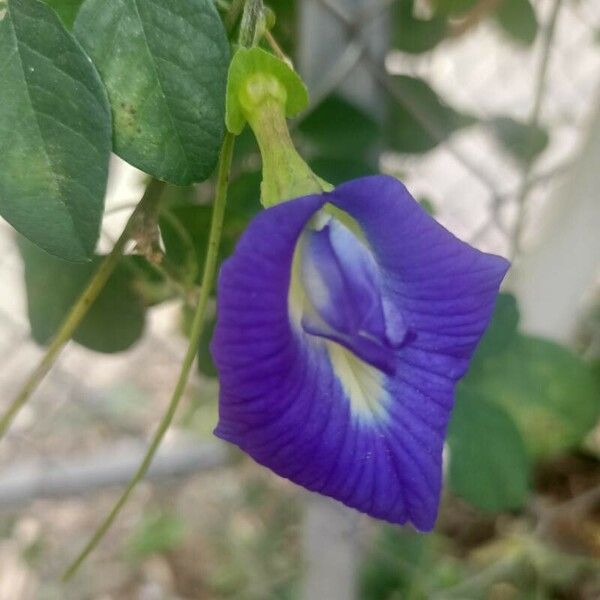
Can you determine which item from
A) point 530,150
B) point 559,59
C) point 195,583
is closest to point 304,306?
point 530,150

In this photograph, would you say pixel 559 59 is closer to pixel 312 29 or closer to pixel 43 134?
pixel 312 29

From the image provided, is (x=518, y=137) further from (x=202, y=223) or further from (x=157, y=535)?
(x=157, y=535)

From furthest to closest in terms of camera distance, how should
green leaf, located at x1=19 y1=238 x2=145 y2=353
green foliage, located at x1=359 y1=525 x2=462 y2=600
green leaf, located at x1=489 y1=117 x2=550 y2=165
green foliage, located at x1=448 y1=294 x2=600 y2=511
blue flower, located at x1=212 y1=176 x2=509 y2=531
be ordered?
1. green foliage, located at x1=359 y1=525 x2=462 y2=600
2. green leaf, located at x1=489 y1=117 x2=550 y2=165
3. green foliage, located at x1=448 y1=294 x2=600 y2=511
4. green leaf, located at x1=19 y1=238 x2=145 y2=353
5. blue flower, located at x1=212 y1=176 x2=509 y2=531

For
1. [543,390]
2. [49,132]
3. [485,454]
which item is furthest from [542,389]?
[49,132]

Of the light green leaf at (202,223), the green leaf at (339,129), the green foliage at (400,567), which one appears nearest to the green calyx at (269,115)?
the light green leaf at (202,223)

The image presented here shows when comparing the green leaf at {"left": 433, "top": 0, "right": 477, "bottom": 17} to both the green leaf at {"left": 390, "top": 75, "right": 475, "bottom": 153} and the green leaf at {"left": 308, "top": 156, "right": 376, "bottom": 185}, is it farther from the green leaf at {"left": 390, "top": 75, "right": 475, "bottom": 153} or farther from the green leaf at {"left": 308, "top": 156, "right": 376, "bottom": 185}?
the green leaf at {"left": 308, "top": 156, "right": 376, "bottom": 185}

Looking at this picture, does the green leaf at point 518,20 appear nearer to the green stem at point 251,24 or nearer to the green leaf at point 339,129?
the green leaf at point 339,129

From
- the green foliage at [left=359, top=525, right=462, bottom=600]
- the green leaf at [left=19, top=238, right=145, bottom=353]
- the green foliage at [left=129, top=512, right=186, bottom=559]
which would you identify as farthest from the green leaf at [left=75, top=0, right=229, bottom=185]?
the green foliage at [left=129, top=512, right=186, bottom=559]

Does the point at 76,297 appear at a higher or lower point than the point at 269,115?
lower
